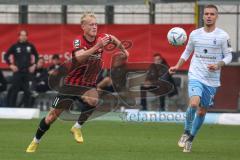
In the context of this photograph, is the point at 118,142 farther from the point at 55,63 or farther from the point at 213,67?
the point at 55,63

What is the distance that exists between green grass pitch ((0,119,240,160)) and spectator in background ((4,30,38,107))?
302 cm

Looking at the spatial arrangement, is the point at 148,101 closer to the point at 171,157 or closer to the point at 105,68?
the point at 105,68

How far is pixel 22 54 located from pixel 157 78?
155 inches

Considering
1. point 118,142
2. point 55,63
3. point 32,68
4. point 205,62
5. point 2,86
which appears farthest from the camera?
point 2,86

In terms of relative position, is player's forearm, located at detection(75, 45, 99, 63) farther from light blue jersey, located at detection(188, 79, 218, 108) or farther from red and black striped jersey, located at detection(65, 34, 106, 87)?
Answer: light blue jersey, located at detection(188, 79, 218, 108)

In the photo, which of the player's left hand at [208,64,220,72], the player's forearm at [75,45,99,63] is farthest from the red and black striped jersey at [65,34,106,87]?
the player's left hand at [208,64,220,72]

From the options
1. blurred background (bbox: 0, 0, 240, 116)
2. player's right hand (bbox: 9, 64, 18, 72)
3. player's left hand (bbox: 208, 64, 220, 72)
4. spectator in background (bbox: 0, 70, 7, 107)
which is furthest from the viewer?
spectator in background (bbox: 0, 70, 7, 107)

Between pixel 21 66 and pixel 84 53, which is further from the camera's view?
pixel 21 66

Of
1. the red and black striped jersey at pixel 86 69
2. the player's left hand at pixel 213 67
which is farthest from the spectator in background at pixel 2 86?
the player's left hand at pixel 213 67

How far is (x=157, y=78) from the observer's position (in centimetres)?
2452

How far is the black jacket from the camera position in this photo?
79.8 ft

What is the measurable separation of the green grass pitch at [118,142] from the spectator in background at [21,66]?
3.02 metres

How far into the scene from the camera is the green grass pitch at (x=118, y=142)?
13578mm

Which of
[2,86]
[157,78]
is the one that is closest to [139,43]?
[157,78]
